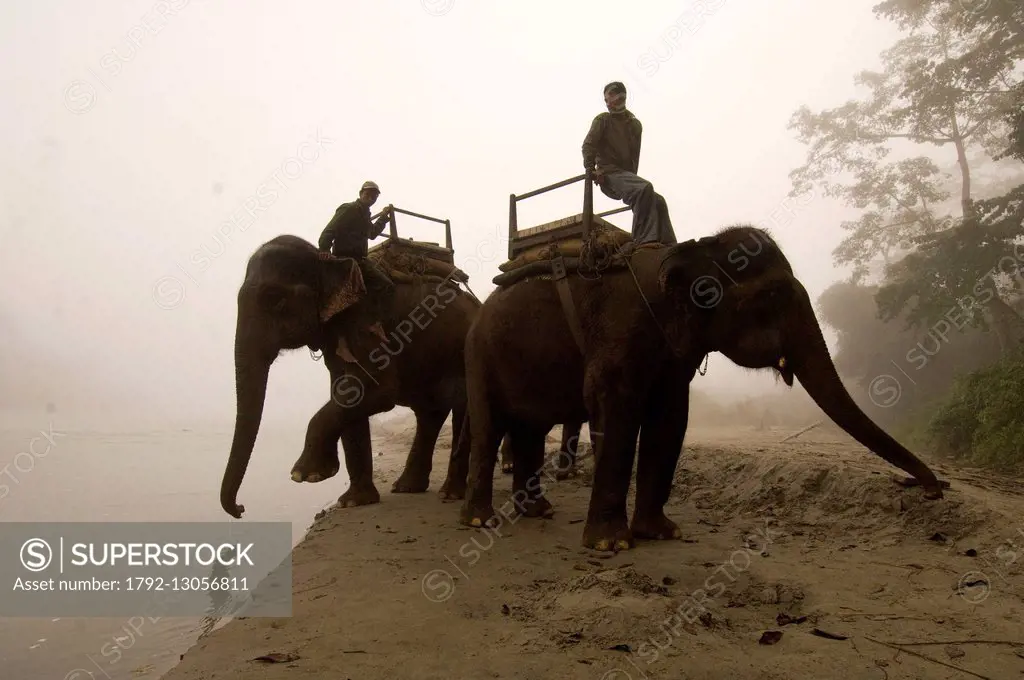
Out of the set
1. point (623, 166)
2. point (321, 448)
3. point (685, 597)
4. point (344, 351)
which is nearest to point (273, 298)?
point (344, 351)

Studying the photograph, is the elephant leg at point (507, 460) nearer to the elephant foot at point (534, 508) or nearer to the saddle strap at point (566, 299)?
the elephant foot at point (534, 508)

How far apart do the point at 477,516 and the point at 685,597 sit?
9.49 ft

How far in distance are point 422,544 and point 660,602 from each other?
9.02 feet

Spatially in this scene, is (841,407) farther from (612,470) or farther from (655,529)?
(655,529)

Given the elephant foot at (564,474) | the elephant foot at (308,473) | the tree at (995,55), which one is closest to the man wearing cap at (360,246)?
the elephant foot at (308,473)

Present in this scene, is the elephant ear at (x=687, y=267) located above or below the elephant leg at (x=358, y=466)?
above

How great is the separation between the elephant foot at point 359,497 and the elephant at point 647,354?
1.95 m

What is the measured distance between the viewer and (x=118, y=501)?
1057cm

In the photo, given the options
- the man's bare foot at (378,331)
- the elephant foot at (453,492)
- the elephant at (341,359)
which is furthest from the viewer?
the elephant foot at (453,492)

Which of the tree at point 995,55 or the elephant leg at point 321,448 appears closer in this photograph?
the elephant leg at point 321,448

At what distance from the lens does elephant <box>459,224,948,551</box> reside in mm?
4906

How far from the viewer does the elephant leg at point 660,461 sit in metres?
5.78

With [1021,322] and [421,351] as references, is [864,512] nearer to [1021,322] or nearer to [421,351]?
[421,351]

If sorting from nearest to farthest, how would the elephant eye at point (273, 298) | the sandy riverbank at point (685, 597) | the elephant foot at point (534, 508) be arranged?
the sandy riverbank at point (685, 597) < the elephant foot at point (534, 508) < the elephant eye at point (273, 298)
